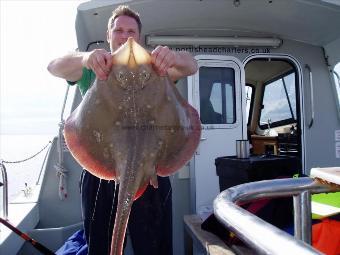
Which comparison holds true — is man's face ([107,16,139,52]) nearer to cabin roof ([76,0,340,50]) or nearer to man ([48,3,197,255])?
man ([48,3,197,255])

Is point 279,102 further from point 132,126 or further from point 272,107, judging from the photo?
point 132,126

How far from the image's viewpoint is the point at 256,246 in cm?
92

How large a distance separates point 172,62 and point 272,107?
21.3 ft

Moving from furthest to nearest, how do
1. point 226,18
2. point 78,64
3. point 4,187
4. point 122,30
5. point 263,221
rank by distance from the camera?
point 226,18 < point 4,187 < point 122,30 < point 78,64 < point 263,221

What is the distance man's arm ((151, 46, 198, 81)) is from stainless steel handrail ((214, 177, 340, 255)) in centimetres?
70

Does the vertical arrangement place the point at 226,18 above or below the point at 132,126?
above

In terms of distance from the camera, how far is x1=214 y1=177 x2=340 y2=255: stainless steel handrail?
84 centimetres

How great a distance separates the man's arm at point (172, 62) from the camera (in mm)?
1764

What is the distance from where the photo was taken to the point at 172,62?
1.82 meters

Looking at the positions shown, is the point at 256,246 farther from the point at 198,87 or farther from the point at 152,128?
the point at 198,87

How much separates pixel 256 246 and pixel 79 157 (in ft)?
3.62

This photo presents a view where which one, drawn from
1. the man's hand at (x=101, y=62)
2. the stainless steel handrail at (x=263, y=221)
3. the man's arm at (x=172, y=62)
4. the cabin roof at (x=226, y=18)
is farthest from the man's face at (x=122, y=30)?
the cabin roof at (x=226, y=18)

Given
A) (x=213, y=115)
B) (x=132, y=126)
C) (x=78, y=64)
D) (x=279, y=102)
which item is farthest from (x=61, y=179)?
(x=279, y=102)

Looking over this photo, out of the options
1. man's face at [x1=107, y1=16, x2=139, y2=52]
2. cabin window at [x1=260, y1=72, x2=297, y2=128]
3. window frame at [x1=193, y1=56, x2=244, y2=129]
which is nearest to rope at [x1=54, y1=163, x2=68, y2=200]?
window frame at [x1=193, y1=56, x2=244, y2=129]
